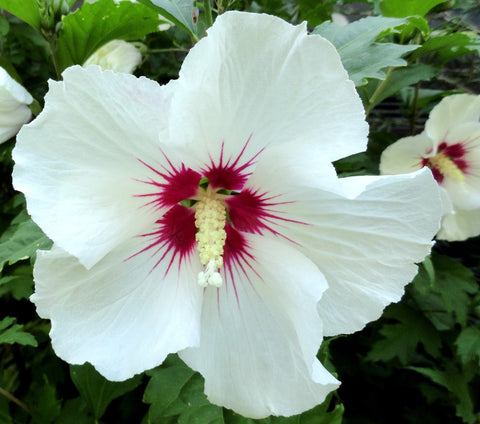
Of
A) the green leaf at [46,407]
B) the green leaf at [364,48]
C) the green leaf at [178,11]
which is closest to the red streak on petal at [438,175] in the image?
the green leaf at [364,48]

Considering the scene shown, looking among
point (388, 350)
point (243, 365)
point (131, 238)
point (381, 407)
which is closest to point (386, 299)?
point (243, 365)

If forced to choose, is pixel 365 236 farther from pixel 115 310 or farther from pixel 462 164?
pixel 462 164

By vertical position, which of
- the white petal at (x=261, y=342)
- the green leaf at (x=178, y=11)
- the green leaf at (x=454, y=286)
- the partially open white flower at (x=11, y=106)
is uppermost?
the green leaf at (x=178, y=11)

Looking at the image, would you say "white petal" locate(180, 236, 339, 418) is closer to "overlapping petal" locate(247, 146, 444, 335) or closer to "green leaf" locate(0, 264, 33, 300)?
"overlapping petal" locate(247, 146, 444, 335)

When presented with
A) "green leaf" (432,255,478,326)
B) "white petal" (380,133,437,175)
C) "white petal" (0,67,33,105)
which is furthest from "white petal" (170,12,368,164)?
"green leaf" (432,255,478,326)

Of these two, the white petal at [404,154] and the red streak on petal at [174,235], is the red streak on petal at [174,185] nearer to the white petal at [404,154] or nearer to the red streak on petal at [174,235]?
the red streak on petal at [174,235]

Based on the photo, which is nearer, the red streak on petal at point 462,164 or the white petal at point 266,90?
the white petal at point 266,90

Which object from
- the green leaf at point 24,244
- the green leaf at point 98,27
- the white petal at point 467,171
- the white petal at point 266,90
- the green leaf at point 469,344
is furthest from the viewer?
the white petal at point 467,171
